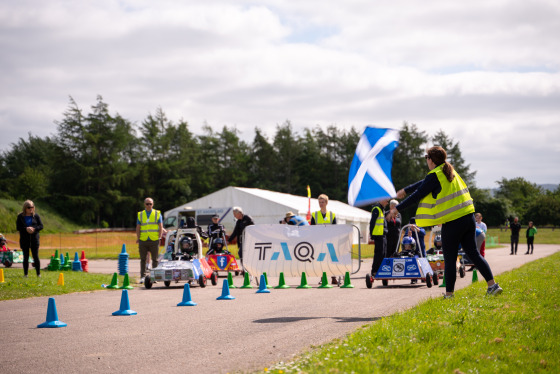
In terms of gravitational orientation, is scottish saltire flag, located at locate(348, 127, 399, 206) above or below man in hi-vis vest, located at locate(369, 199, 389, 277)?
above

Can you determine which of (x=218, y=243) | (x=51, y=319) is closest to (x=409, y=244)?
(x=218, y=243)

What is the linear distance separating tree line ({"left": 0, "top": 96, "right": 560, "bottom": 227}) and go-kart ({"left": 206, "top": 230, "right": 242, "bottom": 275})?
5617 centimetres

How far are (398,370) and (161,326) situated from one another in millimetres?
4330

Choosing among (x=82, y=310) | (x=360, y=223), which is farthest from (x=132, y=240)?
(x=82, y=310)

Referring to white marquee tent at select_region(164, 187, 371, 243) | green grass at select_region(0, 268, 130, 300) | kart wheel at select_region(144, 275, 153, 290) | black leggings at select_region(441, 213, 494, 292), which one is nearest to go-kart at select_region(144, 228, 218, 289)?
kart wheel at select_region(144, 275, 153, 290)

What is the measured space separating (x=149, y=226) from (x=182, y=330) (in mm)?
9962

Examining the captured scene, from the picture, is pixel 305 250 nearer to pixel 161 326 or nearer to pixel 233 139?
pixel 161 326

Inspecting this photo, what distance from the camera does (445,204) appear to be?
912cm

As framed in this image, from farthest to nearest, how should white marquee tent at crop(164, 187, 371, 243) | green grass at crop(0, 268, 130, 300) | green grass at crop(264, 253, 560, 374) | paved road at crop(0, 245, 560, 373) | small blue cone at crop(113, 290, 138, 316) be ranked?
white marquee tent at crop(164, 187, 371, 243) → green grass at crop(0, 268, 130, 300) → small blue cone at crop(113, 290, 138, 316) → paved road at crop(0, 245, 560, 373) → green grass at crop(264, 253, 560, 374)

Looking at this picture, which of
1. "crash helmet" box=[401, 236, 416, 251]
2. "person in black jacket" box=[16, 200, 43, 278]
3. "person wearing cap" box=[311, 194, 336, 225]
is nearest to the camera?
"crash helmet" box=[401, 236, 416, 251]

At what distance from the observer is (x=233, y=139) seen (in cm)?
9781

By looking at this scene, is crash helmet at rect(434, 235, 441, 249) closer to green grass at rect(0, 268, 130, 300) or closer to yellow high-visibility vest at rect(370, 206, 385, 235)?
yellow high-visibility vest at rect(370, 206, 385, 235)

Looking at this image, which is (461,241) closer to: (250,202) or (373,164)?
Result: (373,164)

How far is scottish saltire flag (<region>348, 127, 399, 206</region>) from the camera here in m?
15.9
